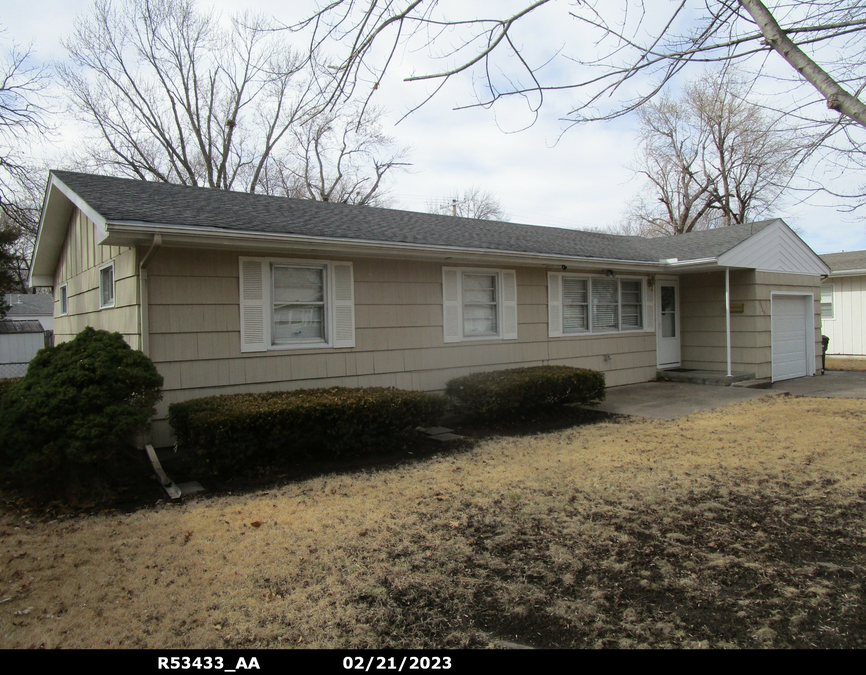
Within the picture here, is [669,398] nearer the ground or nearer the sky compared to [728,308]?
nearer the ground

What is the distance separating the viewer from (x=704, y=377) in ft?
39.8

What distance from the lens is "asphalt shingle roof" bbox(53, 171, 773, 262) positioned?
23.0ft

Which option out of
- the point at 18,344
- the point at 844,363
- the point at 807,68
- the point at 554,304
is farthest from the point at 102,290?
the point at 844,363

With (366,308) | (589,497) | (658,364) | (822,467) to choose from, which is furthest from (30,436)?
(658,364)

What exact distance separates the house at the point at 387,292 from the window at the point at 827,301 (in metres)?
7.63

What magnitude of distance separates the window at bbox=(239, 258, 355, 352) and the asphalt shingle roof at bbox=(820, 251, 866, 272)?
61.3 ft

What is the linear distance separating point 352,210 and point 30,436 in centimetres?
652

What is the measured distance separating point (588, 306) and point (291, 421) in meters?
7.31

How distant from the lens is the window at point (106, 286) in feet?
26.8

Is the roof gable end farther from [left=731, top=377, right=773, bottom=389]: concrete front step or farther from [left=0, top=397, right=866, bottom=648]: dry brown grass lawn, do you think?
[left=0, top=397, right=866, bottom=648]: dry brown grass lawn

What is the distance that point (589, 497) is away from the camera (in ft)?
16.6

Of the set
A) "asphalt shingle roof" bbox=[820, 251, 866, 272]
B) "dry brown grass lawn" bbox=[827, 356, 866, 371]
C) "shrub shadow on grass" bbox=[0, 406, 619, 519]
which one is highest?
"asphalt shingle roof" bbox=[820, 251, 866, 272]

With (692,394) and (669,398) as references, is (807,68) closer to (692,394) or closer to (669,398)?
(669,398)

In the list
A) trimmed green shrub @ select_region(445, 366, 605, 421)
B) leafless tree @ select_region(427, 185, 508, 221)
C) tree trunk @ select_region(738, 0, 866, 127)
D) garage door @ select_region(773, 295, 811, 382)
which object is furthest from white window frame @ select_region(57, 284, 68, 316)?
leafless tree @ select_region(427, 185, 508, 221)
